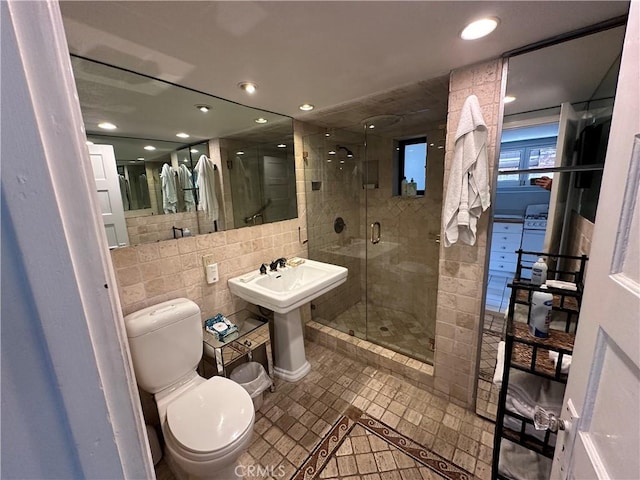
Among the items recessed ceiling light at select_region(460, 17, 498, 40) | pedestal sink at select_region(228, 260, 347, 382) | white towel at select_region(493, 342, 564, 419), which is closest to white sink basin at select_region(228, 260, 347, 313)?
pedestal sink at select_region(228, 260, 347, 382)

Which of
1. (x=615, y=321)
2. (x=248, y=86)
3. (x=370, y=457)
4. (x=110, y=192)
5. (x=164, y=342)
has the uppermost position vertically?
(x=248, y=86)

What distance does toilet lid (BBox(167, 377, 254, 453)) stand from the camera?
3.85 feet

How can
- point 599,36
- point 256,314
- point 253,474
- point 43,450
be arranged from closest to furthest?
point 43,450 → point 599,36 → point 253,474 → point 256,314

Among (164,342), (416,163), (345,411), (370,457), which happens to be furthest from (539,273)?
(164,342)

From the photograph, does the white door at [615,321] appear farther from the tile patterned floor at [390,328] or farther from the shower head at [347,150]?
the shower head at [347,150]

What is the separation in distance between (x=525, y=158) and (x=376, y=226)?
163 cm

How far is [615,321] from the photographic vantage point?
0.51 m

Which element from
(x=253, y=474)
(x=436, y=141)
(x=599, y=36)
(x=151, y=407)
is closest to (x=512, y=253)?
(x=599, y=36)

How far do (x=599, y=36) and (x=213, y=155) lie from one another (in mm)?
2145

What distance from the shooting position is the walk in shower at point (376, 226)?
8.25ft

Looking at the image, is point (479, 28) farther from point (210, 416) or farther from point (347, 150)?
point (210, 416)

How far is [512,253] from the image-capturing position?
1519 mm

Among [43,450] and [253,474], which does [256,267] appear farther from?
[43,450]

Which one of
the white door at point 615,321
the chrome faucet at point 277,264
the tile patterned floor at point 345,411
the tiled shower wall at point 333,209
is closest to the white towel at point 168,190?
the chrome faucet at point 277,264
